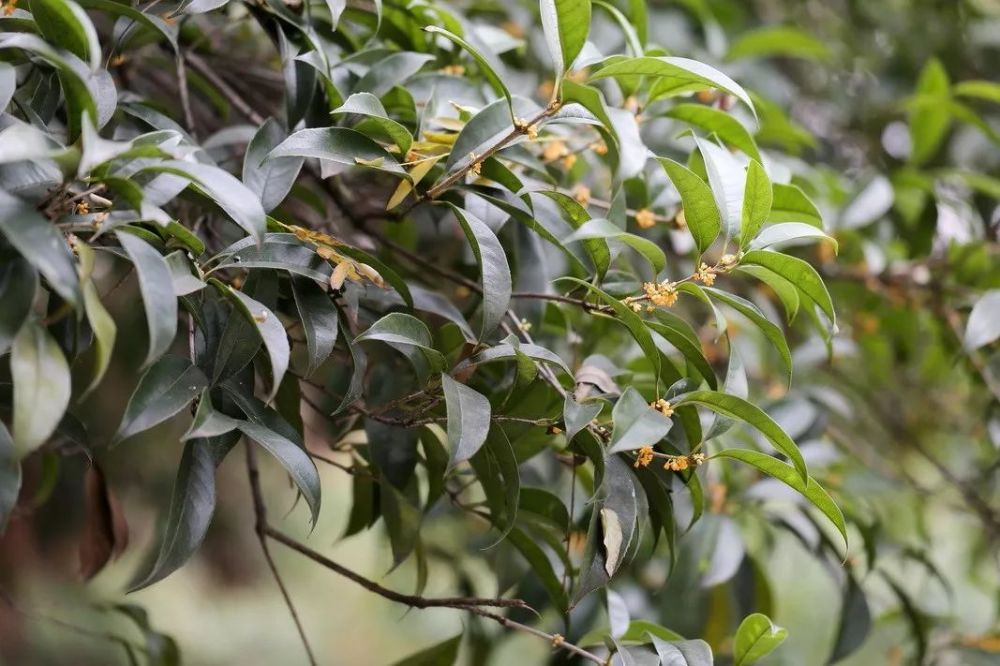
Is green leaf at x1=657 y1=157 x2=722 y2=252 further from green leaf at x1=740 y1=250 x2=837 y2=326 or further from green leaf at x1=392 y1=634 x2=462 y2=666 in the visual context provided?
green leaf at x1=392 y1=634 x2=462 y2=666

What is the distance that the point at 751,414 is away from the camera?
595mm

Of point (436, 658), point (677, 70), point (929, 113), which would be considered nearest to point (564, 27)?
point (677, 70)

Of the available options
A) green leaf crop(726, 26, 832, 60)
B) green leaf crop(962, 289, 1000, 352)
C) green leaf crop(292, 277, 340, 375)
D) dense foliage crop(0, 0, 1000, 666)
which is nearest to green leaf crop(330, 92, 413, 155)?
dense foliage crop(0, 0, 1000, 666)

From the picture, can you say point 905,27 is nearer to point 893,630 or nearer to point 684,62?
point 893,630

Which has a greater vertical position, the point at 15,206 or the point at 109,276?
the point at 15,206

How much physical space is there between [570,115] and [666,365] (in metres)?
0.19

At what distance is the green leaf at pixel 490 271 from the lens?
61 cm

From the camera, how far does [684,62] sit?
0.62 m

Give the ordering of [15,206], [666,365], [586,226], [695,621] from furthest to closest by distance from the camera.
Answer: [695,621], [666,365], [586,226], [15,206]

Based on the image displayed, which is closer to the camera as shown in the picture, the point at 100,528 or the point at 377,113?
the point at 377,113

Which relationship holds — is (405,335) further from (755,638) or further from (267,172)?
(755,638)

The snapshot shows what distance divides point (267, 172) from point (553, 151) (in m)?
0.26

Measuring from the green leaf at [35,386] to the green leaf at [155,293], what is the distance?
43 mm

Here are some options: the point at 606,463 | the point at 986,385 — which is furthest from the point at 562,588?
the point at 986,385
